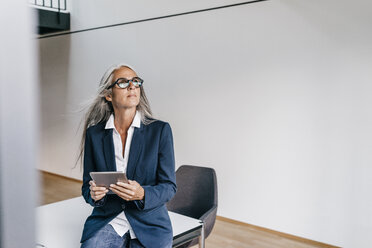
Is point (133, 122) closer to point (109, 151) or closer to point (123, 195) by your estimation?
point (109, 151)

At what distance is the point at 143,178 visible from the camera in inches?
74.2

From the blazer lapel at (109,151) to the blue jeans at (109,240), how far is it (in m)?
0.31

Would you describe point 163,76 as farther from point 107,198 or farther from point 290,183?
point 107,198

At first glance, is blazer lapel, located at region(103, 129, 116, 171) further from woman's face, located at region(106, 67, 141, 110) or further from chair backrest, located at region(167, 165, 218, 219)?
chair backrest, located at region(167, 165, 218, 219)

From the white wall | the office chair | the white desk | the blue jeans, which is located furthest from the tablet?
the white wall

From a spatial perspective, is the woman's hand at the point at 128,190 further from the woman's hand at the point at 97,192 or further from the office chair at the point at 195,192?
the office chair at the point at 195,192

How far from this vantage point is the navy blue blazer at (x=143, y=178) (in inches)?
71.5

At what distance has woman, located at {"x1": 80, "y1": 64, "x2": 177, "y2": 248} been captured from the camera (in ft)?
5.93

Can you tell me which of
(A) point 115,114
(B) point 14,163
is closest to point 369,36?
(A) point 115,114

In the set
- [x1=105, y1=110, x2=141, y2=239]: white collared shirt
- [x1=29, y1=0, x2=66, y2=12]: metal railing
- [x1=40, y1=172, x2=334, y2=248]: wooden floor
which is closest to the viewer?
[x1=105, y1=110, x2=141, y2=239]: white collared shirt

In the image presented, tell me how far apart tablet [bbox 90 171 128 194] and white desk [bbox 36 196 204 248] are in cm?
40

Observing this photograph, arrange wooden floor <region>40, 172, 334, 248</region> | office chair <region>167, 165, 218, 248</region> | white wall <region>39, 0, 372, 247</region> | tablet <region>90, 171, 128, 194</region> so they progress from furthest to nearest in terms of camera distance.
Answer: wooden floor <region>40, 172, 334, 248</region> → white wall <region>39, 0, 372, 247</region> → office chair <region>167, 165, 218, 248</region> → tablet <region>90, 171, 128, 194</region>

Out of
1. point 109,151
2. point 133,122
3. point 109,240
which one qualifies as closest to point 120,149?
point 109,151

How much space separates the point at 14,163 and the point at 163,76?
484 cm
